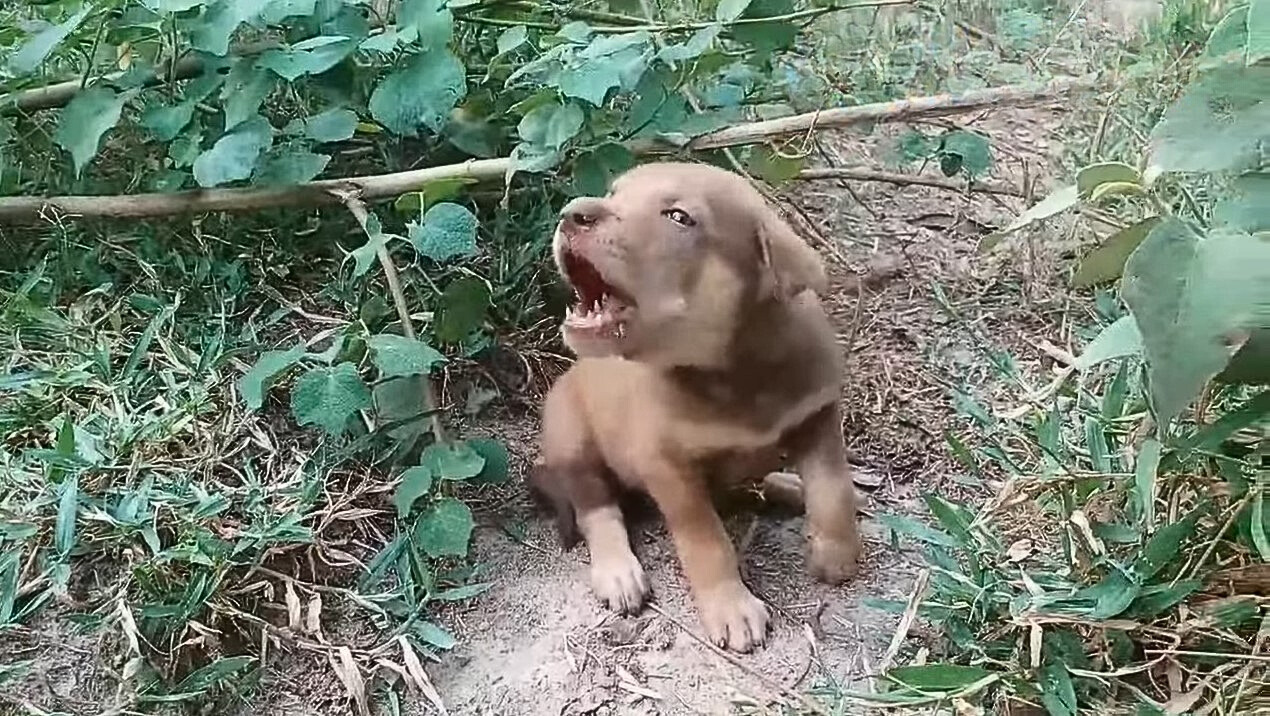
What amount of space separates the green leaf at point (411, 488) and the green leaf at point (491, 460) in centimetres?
11

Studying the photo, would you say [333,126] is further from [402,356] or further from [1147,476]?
[1147,476]

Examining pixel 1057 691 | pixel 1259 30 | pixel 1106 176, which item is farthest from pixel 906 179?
pixel 1259 30

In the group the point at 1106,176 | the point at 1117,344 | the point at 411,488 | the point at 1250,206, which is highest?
the point at 1250,206

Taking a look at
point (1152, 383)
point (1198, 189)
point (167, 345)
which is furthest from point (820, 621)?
point (167, 345)

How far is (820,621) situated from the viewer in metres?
2.08

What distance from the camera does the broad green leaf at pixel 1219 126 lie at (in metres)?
1.42

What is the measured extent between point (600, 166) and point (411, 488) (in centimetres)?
67

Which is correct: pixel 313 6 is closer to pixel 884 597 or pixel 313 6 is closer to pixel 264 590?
pixel 264 590

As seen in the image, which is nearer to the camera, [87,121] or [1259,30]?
[1259,30]

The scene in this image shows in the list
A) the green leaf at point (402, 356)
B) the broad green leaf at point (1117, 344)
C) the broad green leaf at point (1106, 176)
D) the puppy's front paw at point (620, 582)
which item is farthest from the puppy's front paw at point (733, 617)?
the broad green leaf at point (1106, 176)

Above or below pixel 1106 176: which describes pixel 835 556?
below

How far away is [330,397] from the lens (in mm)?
2158

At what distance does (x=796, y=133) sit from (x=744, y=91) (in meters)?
0.22

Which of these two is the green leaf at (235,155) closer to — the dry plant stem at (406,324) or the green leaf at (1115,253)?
the dry plant stem at (406,324)
